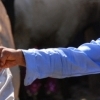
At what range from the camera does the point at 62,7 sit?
14.4ft

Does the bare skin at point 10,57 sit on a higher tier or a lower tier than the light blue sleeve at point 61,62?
higher

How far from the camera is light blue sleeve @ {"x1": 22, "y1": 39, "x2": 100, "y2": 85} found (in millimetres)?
1678

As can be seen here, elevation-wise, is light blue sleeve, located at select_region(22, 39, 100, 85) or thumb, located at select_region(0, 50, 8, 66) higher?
thumb, located at select_region(0, 50, 8, 66)

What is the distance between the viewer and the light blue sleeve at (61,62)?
168 cm

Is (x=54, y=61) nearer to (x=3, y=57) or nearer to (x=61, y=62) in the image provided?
(x=61, y=62)

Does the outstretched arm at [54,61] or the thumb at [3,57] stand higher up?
the thumb at [3,57]

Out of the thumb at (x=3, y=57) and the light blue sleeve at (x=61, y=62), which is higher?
the thumb at (x=3, y=57)

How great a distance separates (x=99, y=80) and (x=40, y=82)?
691mm

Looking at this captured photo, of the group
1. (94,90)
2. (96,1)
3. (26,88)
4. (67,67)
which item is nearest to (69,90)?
(94,90)

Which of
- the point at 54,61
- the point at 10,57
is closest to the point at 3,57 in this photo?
the point at 10,57

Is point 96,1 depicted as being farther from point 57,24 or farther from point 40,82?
point 40,82

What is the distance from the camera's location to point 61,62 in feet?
5.64

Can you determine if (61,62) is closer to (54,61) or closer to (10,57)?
(54,61)

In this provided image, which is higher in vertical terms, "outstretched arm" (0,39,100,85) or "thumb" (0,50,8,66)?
"thumb" (0,50,8,66)
